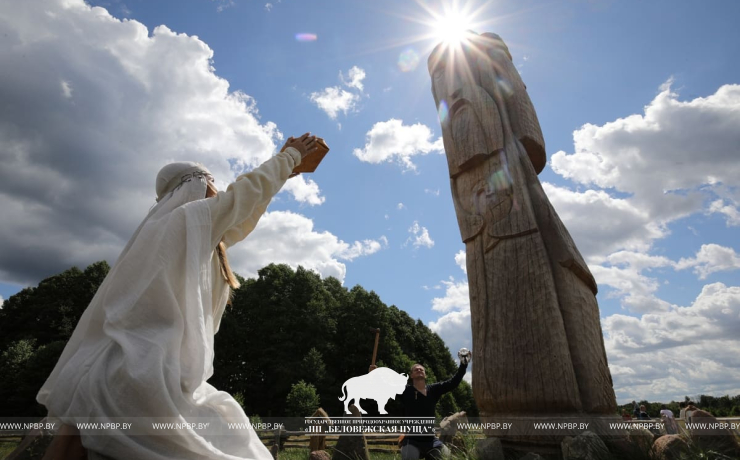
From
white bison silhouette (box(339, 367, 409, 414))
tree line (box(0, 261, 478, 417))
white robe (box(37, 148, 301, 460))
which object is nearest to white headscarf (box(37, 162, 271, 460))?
white robe (box(37, 148, 301, 460))

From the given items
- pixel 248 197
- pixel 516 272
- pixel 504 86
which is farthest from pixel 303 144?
pixel 504 86

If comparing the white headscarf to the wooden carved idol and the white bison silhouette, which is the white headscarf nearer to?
the wooden carved idol

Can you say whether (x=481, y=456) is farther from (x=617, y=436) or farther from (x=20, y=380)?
(x=20, y=380)

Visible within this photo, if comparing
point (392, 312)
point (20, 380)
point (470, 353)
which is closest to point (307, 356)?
point (392, 312)

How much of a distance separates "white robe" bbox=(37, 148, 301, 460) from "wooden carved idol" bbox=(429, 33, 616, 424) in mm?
2972

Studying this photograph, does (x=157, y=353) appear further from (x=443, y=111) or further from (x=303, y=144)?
(x=443, y=111)

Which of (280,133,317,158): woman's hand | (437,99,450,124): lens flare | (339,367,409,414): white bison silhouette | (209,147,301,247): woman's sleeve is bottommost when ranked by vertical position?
(339,367,409,414): white bison silhouette

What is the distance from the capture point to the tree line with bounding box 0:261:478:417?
2289 cm

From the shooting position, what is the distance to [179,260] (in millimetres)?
1744

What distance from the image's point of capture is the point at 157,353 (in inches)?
57.6

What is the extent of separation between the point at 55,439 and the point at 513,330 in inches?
146

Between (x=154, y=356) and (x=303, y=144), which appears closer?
(x=154, y=356)

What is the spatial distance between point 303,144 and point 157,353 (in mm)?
1557

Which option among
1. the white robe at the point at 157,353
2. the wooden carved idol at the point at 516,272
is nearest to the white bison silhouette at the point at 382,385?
the wooden carved idol at the point at 516,272
